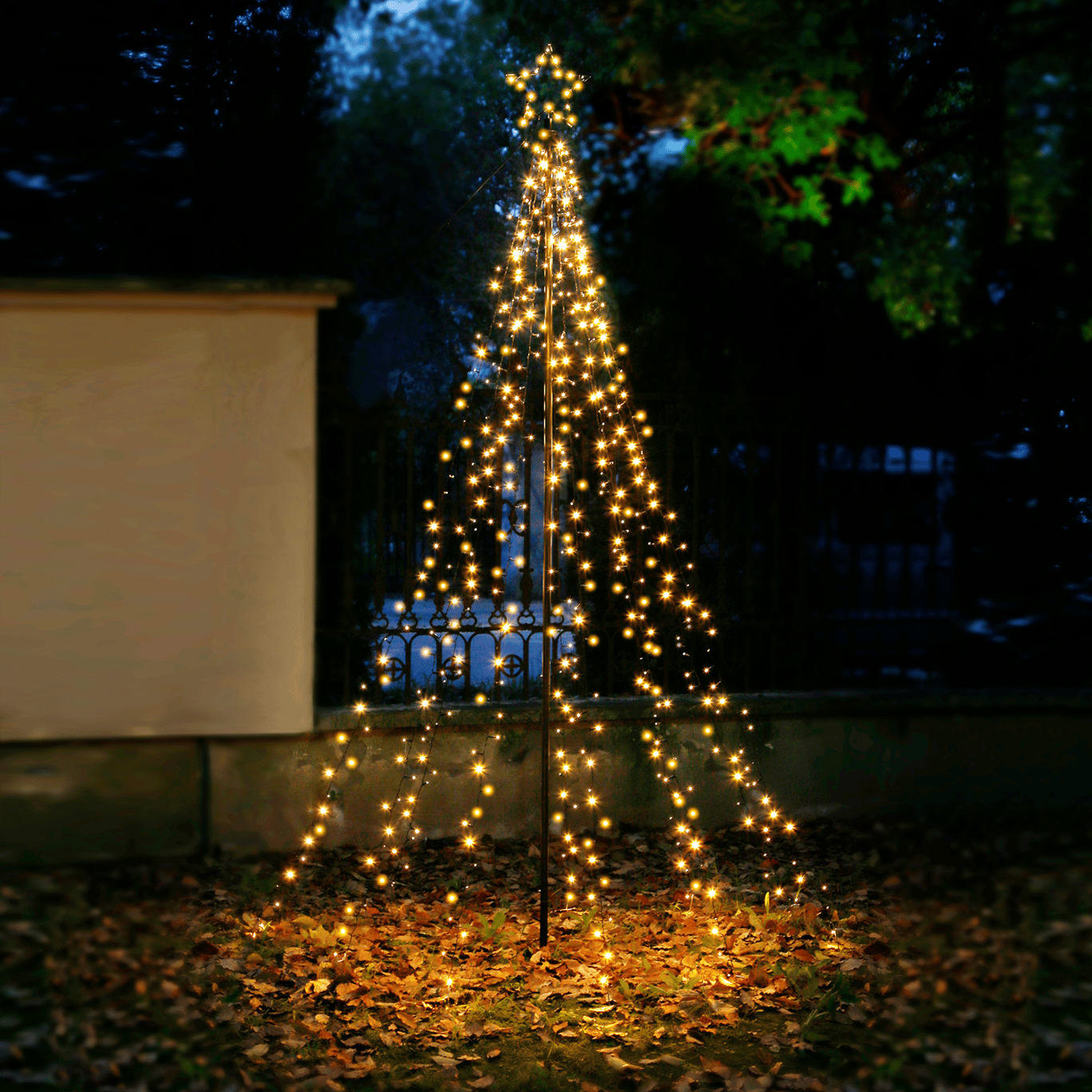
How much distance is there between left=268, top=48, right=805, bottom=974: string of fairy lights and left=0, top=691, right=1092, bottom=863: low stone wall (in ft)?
0.22

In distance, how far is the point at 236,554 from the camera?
4668 mm

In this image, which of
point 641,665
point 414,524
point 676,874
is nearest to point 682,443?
point 641,665

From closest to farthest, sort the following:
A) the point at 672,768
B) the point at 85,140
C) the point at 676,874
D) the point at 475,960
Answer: the point at 475,960
the point at 676,874
the point at 672,768
the point at 85,140

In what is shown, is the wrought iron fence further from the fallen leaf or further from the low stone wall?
the fallen leaf

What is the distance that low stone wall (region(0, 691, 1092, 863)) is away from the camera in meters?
4.66

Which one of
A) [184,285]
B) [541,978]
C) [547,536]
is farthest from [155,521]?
[541,978]

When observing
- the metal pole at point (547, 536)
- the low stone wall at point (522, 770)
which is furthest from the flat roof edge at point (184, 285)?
the low stone wall at point (522, 770)

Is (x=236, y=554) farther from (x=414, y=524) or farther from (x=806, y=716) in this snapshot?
(x=806, y=716)

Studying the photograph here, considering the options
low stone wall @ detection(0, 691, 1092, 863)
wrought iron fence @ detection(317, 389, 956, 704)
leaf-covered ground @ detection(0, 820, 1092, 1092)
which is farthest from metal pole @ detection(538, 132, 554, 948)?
low stone wall @ detection(0, 691, 1092, 863)

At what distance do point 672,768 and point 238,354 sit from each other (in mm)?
3129

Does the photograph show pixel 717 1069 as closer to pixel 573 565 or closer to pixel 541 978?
pixel 541 978

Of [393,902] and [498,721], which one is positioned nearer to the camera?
[393,902]

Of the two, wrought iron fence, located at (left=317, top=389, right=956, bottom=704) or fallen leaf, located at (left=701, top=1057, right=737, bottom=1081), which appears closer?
fallen leaf, located at (left=701, top=1057, right=737, bottom=1081)

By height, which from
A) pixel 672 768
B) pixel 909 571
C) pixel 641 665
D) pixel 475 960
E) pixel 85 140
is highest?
pixel 85 140
